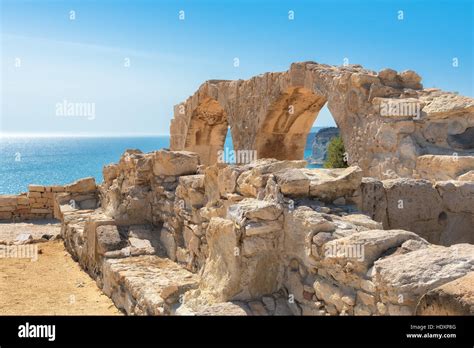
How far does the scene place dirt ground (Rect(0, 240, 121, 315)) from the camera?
4.78 meters

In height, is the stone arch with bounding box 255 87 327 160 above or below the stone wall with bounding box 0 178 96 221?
above

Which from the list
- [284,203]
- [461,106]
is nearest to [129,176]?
[284,203]

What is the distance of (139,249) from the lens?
18.1ft

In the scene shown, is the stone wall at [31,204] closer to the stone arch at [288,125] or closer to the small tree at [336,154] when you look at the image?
the stone arch at [288,125]

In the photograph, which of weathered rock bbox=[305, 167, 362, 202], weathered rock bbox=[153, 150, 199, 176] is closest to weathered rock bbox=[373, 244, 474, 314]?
weathered rock bbox=[305, 167, 362, 202]

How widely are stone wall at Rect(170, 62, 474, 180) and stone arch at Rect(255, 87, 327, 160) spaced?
2 centimetres

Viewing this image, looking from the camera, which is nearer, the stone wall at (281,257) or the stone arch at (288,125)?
the stone wall at (281,257)
